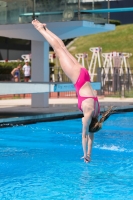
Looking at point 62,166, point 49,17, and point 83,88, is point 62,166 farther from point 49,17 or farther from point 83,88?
point 49,17

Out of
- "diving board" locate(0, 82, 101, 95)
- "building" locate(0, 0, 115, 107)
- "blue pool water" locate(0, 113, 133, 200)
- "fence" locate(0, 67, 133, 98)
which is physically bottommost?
"blue pool water" locate(0, 113, 133, 200)

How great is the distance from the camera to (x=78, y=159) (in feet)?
33.8

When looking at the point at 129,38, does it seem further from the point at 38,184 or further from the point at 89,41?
the point at 38,184

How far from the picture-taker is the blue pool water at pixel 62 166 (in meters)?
7.59

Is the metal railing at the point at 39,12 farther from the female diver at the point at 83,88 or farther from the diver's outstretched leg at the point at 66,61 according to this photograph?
the female diver at the point at 83,88

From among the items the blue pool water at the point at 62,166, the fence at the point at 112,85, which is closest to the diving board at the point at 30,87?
the blue pool water at the point at 62,166

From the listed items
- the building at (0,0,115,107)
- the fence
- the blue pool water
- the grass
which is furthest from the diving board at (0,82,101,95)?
the grass

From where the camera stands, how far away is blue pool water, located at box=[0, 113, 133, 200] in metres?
7.59

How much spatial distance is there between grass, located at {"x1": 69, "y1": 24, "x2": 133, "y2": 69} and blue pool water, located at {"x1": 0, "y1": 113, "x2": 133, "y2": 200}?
33719mm

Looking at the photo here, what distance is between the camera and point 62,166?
9.66m

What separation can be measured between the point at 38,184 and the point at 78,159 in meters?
2.29

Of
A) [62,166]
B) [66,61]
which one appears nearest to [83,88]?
[66,61]

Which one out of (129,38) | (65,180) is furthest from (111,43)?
(65,180)

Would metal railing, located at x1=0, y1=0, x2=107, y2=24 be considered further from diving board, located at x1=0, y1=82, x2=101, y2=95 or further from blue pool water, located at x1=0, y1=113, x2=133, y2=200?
blue pool water, located at x1=0, y1=113, x2=133, y2=200
